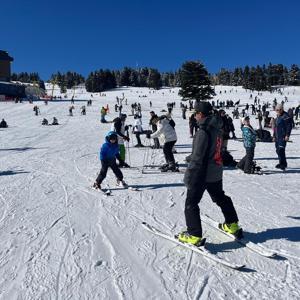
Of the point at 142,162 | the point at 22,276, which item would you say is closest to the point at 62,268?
the point at 22,276

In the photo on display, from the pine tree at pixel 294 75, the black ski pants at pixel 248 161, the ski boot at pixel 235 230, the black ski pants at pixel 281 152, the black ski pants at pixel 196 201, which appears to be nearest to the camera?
the black ski pants at pixel 196 201

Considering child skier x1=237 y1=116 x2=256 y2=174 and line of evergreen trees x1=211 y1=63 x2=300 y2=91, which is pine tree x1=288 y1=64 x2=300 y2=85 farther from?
child skier x1=237 y1=116 x2=256 y2=174

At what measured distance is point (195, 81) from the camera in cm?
6094

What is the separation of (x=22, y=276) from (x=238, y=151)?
12.3 metres

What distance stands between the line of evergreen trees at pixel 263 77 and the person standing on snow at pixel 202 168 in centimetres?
10532

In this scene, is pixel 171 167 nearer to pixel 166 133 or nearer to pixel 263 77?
pixel 166 133

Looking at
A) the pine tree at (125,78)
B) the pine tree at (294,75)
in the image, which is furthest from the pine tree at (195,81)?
the pine tree at (125,78)

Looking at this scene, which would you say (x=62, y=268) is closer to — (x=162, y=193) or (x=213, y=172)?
(x=213, y=172)

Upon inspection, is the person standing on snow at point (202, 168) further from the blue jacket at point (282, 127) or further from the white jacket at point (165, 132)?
the blue jacket at point (282, 127)

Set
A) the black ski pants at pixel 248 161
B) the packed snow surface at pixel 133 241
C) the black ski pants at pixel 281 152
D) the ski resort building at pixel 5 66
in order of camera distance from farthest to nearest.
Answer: the ski resort building at pixel 5 66
the black ski pants at pixel 281 152
the black ski pants at pixel 248 161
the packed snow surface at pixel 133 241

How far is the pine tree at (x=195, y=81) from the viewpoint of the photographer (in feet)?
199

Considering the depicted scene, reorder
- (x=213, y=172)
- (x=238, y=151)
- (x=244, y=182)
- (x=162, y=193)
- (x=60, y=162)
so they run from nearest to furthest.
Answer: (x=213, y=172) < (x=162, y=193) < (x=244, y=182) < (x=60, y=162) < (x=238, y=151)

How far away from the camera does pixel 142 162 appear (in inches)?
535

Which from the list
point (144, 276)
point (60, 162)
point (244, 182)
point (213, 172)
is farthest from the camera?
point (60, 162)
